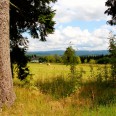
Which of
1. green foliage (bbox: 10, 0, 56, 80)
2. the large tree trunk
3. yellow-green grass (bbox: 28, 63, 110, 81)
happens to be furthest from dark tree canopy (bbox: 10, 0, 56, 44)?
the large tree trunk

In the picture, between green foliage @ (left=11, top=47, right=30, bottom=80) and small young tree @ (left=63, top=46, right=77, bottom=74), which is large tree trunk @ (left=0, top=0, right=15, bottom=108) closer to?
small young tree @ (left=63, top=46, right=77, bottom=74)

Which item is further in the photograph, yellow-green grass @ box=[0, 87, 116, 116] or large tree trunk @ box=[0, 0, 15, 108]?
large tree trunk @ box=[0, 0, 15, 108]

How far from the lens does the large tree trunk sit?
404 inches

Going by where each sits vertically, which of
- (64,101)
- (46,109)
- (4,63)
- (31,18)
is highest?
(31,18)

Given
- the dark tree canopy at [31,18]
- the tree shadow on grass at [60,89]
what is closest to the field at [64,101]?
the tree shadow on grass at [60,89]

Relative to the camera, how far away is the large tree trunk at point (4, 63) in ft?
33.6

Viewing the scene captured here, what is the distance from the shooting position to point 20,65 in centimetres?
1570

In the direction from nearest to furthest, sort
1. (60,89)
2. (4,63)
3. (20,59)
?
(4,63) < (60,89) < (20,59)

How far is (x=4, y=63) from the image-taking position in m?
10.4

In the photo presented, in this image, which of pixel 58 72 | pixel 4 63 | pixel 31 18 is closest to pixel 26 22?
pixel 31 18

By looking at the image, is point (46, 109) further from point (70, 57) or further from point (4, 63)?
point (70, 57)

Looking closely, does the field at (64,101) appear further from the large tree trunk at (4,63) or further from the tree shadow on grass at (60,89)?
the large tree trunk at (4,63)

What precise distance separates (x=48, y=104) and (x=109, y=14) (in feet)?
32.4

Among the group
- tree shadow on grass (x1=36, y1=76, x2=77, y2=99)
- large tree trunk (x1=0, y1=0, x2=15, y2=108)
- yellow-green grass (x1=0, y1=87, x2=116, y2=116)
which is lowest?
yellow-green grass (x1=0, y1=87, x2=116, y2=116)
